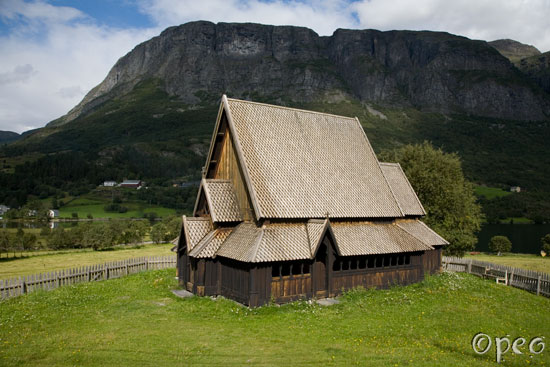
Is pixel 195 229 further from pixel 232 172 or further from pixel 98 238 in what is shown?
pixel 98 238

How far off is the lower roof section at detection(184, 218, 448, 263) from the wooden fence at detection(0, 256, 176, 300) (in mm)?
8905

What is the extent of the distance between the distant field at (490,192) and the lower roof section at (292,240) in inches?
5578

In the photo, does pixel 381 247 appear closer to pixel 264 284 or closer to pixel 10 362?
pixel 264 284

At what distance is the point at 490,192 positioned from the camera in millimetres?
157625

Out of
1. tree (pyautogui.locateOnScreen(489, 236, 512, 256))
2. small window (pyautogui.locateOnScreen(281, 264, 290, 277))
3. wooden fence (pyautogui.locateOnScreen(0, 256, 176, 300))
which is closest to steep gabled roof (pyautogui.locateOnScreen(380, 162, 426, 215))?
small window (pyautogui.locateOnScreen(281, 264, 290, 277))

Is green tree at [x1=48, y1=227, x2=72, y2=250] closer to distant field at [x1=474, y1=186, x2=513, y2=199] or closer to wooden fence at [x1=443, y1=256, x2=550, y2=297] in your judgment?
wooden fence at [x1=443, y1=256, x2=550, y2=297]

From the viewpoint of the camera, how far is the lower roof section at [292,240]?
67.5ft

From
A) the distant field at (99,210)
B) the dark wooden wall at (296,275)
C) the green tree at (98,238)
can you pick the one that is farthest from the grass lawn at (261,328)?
the distant field at (99,210)

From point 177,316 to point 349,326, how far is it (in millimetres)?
7615

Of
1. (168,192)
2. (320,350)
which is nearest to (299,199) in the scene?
(320,350)

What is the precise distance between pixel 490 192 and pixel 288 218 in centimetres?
15825

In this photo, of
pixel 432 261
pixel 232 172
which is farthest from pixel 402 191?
pixel 232 172

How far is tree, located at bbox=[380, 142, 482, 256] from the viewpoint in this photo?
4041cm

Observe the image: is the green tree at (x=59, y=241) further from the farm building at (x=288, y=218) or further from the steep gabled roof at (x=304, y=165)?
the steep gabled roof at (x=304, y=165)
